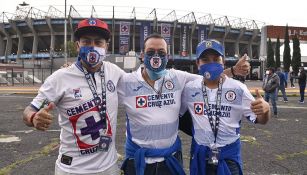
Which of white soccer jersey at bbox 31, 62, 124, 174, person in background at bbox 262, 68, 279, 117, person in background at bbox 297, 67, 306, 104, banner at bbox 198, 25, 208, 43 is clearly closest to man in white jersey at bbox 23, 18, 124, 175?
white soccer jersey at bbox 31, 62, 124, 174

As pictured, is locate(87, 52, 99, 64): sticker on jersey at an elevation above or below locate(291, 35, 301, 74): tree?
below

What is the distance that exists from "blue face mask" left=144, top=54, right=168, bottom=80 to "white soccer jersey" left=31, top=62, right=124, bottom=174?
0.49 m

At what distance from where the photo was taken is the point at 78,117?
10.2 feet

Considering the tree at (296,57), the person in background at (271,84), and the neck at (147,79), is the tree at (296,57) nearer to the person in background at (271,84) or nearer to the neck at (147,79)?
the person in background at (271,84)

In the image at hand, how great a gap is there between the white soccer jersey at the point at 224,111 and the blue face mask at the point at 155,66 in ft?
1.12

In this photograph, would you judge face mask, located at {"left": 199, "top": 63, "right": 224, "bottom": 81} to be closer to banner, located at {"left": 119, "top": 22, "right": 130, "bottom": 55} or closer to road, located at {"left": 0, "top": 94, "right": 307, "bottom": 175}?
road, located at {"left": 0, "top": 94, "right": 307, "bottom": 175}

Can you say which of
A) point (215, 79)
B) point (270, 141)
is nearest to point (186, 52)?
point (270, 141)

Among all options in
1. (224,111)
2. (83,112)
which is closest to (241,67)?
(224,111)

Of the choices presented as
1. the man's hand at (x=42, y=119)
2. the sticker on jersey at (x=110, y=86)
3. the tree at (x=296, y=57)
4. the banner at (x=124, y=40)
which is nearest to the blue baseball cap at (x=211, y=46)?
the sticker on jersey at (x=110, y=86)

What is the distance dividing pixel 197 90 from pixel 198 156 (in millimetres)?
602

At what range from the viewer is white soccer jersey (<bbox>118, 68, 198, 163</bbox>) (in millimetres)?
3311

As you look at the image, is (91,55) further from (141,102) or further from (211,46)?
(211,46)

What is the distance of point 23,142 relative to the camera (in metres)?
8.60

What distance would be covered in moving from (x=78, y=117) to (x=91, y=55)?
21.4 inches
